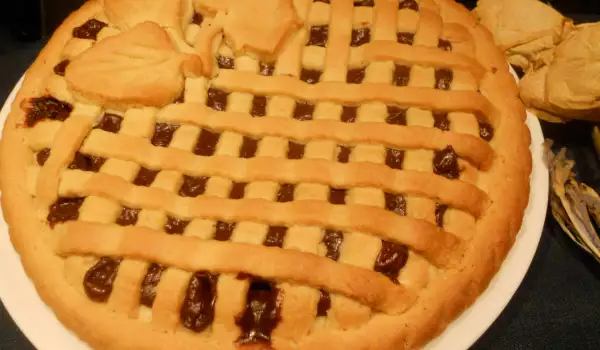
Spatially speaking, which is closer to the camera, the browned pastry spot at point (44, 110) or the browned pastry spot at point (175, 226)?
the browned pastry spot at point (175, 226)

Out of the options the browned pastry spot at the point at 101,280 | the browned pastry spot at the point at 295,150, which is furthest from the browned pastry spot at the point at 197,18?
the browned pastry spot at the point at 101,280

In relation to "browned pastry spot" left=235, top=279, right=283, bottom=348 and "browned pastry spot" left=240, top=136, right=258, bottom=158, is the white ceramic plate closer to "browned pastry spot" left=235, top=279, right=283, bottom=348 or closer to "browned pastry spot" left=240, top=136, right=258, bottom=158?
"browned pastry spot" left=235, top=279, right=283, bottom=348

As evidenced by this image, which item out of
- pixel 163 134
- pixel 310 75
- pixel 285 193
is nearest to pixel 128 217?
pixel 163 134

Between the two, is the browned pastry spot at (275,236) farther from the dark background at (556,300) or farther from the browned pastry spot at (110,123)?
the dark background at (556,300)

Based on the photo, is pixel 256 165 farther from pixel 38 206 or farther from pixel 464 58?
pixel 464 58

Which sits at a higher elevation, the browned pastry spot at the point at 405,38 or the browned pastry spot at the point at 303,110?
the browned pastry spot at the point at 405,38

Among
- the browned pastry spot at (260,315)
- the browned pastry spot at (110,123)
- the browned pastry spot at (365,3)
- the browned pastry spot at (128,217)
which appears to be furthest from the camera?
the browned pastry spot at (365,3)

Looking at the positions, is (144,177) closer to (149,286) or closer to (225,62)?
(149,286)

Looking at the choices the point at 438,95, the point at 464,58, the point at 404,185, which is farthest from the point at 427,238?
the point at 464,58
